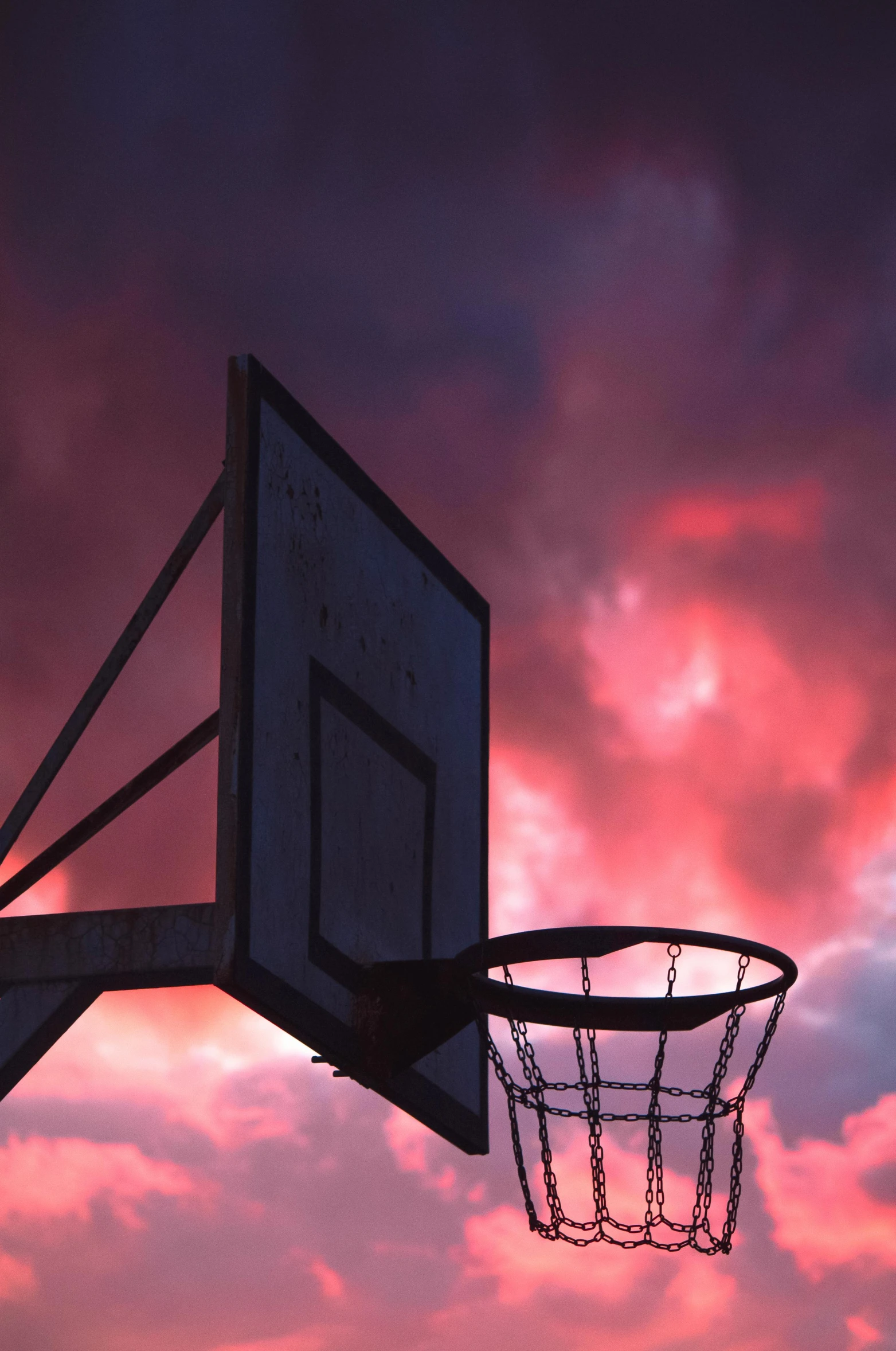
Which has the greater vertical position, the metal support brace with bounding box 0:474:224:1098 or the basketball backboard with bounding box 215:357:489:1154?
the basketball backboard with bounding box 215:357:489:1154

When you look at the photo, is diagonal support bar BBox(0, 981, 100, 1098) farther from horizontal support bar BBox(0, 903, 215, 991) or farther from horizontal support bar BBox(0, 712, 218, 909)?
horizontal support bar BBox(0, 712, 218, 909)

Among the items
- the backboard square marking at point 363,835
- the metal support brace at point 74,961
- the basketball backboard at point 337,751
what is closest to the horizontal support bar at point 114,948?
the metal support brace at point 74,961

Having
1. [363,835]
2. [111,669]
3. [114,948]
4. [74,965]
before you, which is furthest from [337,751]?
[74,965]

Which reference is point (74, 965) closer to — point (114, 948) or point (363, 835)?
point (114, 948)

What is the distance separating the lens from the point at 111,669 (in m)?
6.05

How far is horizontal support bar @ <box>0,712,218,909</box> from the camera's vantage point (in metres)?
6.07

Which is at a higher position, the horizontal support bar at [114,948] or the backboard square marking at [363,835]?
the backboard square marking at [363,835]

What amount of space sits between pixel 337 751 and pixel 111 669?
881 millimetres

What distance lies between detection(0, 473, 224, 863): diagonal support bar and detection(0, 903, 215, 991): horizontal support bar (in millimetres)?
335

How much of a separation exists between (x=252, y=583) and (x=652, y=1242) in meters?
2.91

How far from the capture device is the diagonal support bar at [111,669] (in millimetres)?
5828

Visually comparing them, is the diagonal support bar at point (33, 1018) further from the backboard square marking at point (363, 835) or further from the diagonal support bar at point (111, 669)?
the backboard square marking at point (363, 835)

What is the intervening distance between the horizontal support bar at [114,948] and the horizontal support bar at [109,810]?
456 millimetres

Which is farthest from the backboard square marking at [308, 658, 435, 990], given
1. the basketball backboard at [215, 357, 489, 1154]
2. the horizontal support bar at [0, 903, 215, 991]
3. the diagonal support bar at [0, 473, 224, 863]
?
the diagonal support bar at [0, 473, 224, 863]
